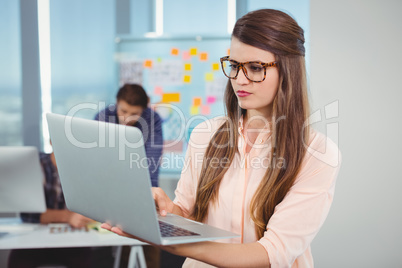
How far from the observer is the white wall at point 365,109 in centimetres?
273

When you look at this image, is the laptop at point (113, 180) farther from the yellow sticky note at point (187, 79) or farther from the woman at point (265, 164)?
the yellow sticky note at point (187, 79)

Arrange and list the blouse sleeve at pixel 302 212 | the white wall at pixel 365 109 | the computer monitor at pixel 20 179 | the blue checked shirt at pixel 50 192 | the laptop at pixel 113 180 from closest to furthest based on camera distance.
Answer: the laptop at pixel 113 180
the blouse sleeve at pixel 302 212
the computer monitor at pixel 20 179
the blue checked shirt at pixel 50 192
the white wall at pixel 365 109

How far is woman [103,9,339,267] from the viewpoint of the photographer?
3.51 ft

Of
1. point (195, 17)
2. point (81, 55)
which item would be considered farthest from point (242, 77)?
point (81, 55)

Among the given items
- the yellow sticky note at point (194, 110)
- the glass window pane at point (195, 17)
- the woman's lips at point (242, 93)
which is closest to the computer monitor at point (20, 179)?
the woman's lips at point (242, 93)

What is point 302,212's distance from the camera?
1076mm

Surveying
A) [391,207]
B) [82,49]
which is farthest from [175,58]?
[391,207]

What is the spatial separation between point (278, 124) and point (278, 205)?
0.81 feet

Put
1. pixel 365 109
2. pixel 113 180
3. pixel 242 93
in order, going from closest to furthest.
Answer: pixel 113 180 → pixel 242 93 → pixel 365 109

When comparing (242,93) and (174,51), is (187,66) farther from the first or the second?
(242,93)

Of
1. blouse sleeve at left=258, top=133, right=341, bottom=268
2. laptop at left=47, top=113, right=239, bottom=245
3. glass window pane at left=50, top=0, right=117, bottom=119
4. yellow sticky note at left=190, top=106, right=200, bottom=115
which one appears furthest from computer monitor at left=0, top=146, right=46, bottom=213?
yellow sticky note at left=190, top=106, right=200, bottom=115

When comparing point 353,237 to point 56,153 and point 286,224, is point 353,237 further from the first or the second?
point 56,153

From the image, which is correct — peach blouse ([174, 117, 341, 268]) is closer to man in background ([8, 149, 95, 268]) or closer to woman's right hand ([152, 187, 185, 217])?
woman's right hand ([152, 187, 185, 217])

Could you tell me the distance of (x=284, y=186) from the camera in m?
1.14
